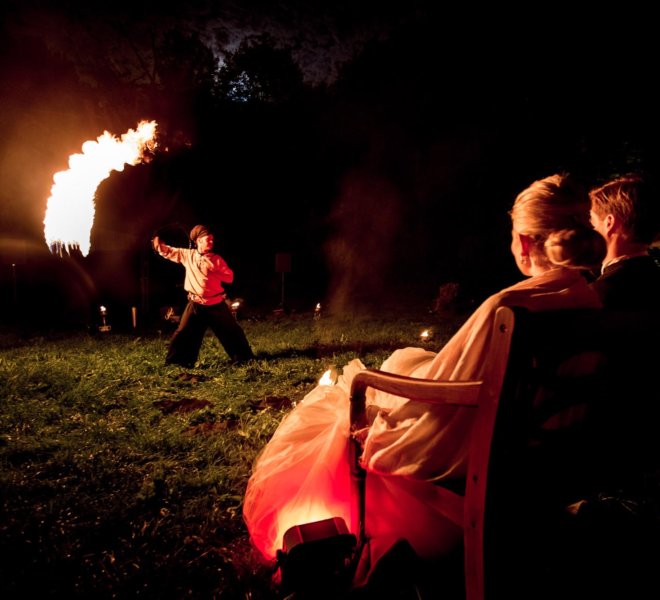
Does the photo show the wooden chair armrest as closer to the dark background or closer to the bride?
the bride

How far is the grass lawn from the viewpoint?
2588mm

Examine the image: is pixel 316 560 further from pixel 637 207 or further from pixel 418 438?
pixel 637 207

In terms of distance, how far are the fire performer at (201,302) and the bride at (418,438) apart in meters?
3.94

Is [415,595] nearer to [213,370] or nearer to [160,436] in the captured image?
[160,436]

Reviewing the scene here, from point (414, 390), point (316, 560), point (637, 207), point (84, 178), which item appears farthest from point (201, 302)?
point (637, 207)

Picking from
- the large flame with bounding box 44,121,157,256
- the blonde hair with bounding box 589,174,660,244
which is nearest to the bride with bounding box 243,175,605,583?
the blonde hair with bounding box 589,174,660,244

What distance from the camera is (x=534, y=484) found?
167 cm

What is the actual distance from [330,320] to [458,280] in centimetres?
813

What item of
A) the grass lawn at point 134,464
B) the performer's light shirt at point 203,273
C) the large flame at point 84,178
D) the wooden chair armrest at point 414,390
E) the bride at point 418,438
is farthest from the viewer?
the large flame at point 84,178

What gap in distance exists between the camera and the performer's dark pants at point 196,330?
648 cm

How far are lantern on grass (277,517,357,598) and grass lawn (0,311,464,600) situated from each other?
375 mm

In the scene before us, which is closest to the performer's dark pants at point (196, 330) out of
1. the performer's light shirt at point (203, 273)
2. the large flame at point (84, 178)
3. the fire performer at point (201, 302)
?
the fire performer at point (201, 302)

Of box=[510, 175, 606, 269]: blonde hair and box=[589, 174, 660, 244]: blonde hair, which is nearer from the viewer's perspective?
box=[510, 175, 606, 269]: blonde hair

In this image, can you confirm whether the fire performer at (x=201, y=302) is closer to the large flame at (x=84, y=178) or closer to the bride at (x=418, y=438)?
the large flame at (x=84, y=178)
